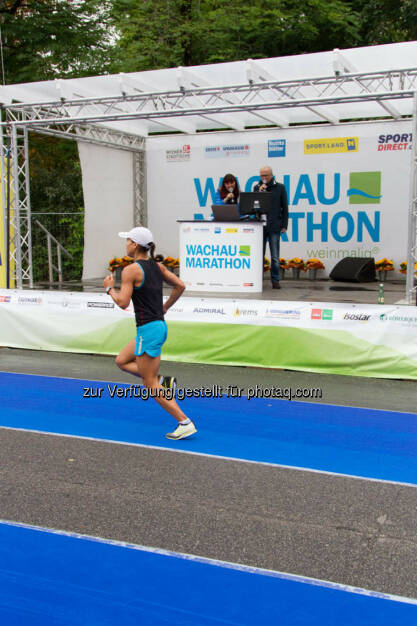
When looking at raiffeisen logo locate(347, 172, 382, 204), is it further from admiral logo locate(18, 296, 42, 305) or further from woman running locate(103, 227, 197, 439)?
woman running locate(103, 227, 197, 439)

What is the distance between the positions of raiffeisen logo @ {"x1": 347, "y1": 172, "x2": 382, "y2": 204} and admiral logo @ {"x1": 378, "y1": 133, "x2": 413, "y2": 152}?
60 cm

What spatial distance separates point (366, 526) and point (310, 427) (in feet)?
7.63

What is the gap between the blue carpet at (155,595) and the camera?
3.35 metres

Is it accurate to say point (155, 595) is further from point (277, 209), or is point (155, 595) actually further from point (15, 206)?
point (15, 206)

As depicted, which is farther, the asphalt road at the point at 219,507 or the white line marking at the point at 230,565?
the asphalt road at the point at 219,507

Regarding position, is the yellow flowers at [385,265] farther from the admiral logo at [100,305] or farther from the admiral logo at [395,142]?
the admiral logo at [100,305]

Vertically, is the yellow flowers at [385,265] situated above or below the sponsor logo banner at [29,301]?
above

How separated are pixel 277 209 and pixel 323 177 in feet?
11.9

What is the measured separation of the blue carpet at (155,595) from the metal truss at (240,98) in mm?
8547

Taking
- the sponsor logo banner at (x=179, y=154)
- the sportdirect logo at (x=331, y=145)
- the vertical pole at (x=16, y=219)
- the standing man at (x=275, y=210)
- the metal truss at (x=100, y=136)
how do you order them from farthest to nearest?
the sponsor logo banner at (x=179, y=154)
the sportdirect logo at (x=331, y=145)
the metal truss at (x=100, y=136)
the vertical pole at (x=16, y=219)
the standing man at (x=275, y=210)

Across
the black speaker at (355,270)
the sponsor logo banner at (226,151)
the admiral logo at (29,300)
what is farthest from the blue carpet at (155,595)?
the sponsor logo banner at (226,151)

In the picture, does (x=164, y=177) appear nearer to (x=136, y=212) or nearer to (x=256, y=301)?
(x=136, y=212)

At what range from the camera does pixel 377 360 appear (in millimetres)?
8703

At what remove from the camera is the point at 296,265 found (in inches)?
631
